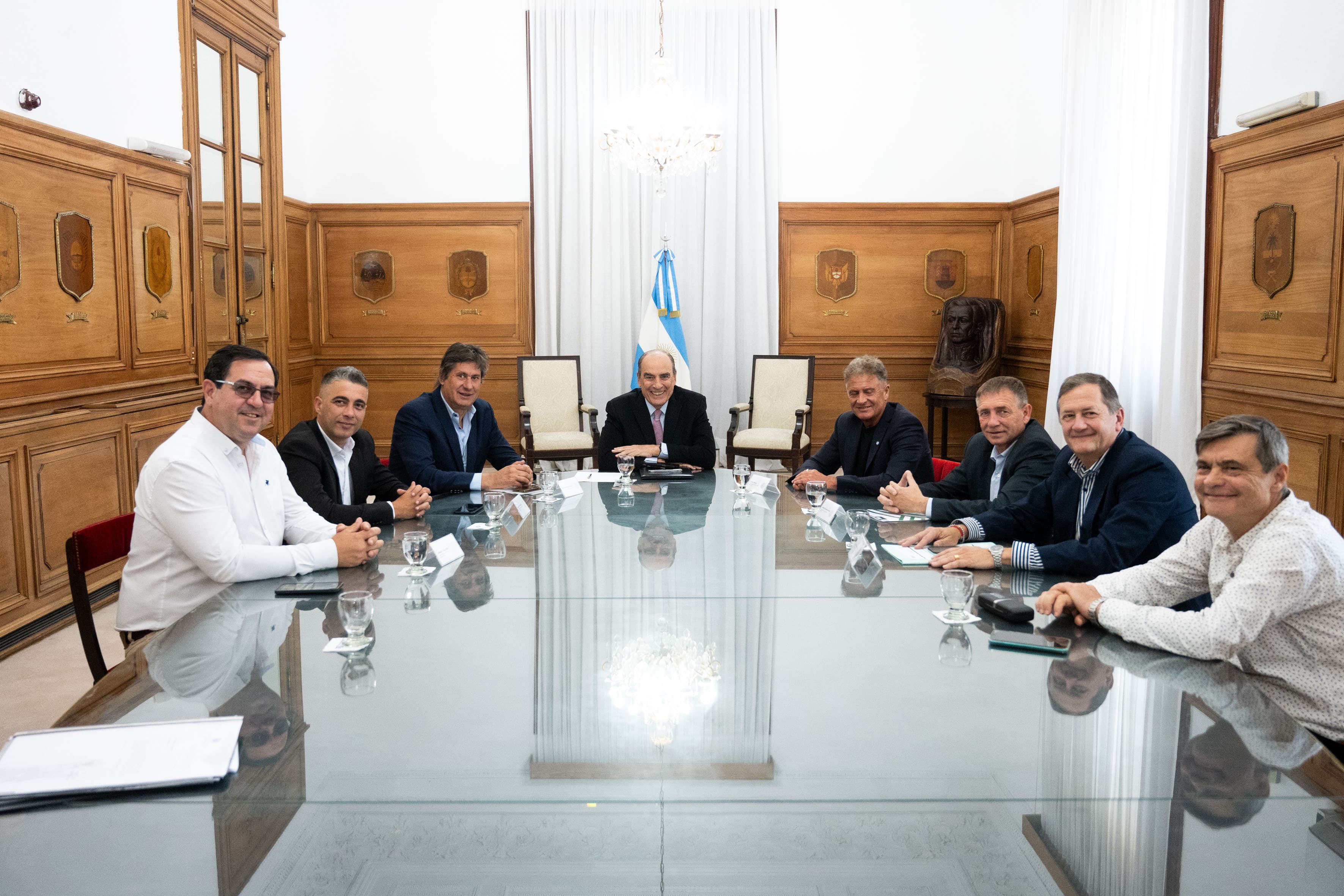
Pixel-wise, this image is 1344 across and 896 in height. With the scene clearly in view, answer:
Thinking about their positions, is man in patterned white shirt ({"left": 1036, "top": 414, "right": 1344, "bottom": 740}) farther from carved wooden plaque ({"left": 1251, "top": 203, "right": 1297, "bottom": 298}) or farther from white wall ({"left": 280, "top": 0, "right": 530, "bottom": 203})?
white wall ({"left": 280, "top": 0, "right": 530, "bottom": 203})

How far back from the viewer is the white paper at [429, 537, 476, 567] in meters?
2.79

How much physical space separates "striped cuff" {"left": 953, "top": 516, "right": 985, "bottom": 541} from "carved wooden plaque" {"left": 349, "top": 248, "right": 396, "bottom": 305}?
20.3 ft

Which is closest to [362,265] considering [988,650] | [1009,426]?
[1009,426]

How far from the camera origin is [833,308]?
8.36 meters

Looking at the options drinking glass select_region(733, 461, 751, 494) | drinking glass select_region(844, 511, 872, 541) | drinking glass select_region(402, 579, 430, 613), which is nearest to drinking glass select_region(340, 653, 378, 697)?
drinking glass select_region(402, 579, 430, 613)

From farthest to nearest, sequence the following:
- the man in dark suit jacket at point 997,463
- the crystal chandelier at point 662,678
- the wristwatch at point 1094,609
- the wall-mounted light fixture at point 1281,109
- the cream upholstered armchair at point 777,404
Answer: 1. the cream upholstered armchair at point 777,404
2. the wall-mounted light fixture at point 1281,109
3. the man in dark suit jacket at point 997,463
4. the wristwatch at point 1094,609
5. the crystal chandelier at point 662,678

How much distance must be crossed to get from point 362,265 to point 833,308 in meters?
3.75

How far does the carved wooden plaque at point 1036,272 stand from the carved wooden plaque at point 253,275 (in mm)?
5413

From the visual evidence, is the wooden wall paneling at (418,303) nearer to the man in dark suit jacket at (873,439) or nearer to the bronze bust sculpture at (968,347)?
the bronze bust sculpture at (968,347)

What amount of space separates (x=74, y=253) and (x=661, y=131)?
3.29 meters

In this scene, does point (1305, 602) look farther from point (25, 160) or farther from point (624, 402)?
point (25, 160)

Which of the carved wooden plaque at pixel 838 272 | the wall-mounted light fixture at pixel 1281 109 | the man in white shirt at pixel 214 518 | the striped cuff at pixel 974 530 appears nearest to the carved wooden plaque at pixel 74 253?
the man in white shirt at pixel 214 518

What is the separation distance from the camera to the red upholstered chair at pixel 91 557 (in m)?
2.38

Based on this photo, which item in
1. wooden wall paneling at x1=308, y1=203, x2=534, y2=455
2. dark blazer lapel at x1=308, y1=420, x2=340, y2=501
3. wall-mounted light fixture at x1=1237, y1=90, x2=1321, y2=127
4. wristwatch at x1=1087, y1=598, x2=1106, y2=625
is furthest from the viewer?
wooden wall paneling at x1=308, y1=203, x2=534, y2=455
